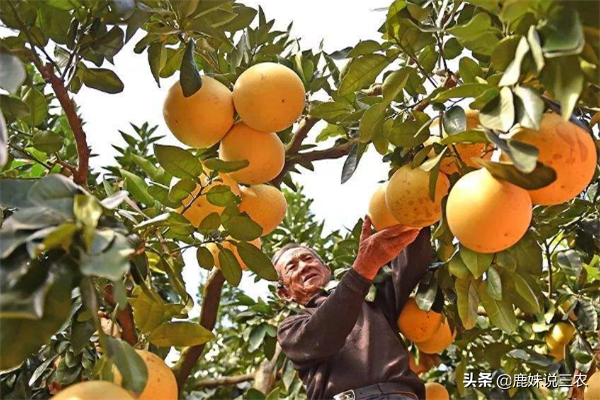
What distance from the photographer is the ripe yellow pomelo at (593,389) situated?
9.16ft

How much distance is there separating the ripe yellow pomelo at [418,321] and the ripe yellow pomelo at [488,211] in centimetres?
148

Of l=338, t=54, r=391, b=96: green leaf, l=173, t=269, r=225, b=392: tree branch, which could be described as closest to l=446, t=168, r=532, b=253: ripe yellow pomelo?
l=338, t=54, r=391, b=96: green leaf

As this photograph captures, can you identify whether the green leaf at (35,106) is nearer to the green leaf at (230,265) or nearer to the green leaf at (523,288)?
the green leaf at (230,265)

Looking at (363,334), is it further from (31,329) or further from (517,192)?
(31,329)

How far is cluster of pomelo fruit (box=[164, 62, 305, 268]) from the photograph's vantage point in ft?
6.54

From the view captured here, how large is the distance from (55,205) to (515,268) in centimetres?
123

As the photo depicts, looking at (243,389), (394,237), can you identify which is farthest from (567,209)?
(243,389)

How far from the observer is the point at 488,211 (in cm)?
147

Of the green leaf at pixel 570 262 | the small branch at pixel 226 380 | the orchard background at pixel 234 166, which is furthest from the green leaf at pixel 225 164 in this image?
the small branch at pixel 226 380

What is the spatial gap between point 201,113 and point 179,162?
5.5 inches

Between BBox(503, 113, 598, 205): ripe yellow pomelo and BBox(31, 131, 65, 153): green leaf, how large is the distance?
132cm

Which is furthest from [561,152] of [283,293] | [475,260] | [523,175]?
[283,293]

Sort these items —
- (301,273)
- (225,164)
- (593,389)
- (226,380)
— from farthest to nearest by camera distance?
(226,380) < (301,273) < (593,389) < (225,164)

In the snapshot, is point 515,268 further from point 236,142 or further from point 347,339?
point 347,339
